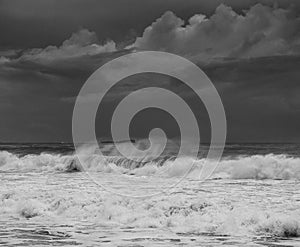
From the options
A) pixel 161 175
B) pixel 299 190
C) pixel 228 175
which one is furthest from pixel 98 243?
pixel 161 175

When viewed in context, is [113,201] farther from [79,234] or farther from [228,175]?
[228,175]

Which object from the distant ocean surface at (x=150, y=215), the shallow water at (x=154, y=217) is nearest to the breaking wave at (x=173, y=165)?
the distant ocean surface at (x=150, y=215)

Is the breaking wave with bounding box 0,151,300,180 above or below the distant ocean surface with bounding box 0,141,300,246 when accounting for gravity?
above

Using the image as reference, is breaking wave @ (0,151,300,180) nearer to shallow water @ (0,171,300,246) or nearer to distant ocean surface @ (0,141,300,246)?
distant ocean surface @ (0,141,300,246)

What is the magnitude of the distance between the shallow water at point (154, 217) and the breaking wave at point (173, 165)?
5.21m

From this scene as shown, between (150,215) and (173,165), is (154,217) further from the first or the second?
(173,165)

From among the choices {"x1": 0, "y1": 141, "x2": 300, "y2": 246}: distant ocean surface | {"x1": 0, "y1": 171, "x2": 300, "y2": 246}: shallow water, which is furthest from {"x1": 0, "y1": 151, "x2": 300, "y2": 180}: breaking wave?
{"x1": 0, "y1": 171, "x2": 300, "y2": 246}: shallow water

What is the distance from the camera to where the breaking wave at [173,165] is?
21422mm

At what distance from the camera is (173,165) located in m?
25.0

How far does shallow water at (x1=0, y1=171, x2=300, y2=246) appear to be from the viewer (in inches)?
372

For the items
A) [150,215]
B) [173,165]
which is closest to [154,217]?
[150,215]

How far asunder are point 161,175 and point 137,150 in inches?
371

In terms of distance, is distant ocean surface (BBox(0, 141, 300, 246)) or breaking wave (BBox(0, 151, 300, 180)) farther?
breaking wave (BBox(0, 151, 300, 180))

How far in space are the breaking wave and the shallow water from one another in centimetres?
521
